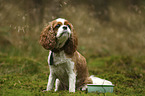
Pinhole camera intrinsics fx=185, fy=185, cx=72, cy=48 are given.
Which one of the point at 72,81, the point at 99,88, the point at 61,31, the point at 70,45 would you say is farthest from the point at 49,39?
the point at 99,88

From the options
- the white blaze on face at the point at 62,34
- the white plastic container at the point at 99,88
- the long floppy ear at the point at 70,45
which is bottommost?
the white plastic container at the point at 99,88

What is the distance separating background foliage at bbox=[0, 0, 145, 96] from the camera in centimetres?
467

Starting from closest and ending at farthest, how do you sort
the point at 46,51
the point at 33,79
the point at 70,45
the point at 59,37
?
1. the point at 59,37
2. the point at 70,45
3. the point at 33,79
4. the point at 46,51

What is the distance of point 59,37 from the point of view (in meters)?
3.61

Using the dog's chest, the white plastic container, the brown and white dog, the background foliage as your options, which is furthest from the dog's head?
the white plastic container

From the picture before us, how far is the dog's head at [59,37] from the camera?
3557mm

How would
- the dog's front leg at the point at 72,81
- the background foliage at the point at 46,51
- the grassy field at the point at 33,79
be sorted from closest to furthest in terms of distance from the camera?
the dog's front leg at the point at 72,81
the grassy field at the point at 33,79
the background foliage at the point at 46,51

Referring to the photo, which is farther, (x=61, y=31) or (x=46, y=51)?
(x=46, y=51)

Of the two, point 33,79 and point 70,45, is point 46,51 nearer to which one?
point 33,79

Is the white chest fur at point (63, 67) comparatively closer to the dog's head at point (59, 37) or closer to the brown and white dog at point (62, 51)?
the brown and white dog at point (62, 51)

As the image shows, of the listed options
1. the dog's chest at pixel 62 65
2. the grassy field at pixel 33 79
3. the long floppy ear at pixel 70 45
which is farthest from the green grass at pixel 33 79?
the long floppy ear at pixel 70 45

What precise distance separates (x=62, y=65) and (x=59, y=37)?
59cm

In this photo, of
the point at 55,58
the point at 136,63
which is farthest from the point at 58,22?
the point at 136,63

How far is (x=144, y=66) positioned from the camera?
7.92 meters
